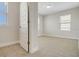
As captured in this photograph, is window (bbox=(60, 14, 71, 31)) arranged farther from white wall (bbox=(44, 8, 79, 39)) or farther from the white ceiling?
the white ceiling

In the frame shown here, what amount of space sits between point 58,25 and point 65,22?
87 cm

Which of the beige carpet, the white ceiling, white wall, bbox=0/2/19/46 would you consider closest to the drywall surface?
the beige carpet

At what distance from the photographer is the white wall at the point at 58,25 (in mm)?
6645

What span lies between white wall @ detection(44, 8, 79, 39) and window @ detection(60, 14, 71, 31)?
0.93 feet

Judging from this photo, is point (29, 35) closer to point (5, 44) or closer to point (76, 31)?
point (5, 44)

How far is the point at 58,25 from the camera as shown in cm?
820

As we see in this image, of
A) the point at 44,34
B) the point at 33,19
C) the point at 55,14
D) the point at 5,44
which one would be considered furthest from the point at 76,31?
the point at 5,44

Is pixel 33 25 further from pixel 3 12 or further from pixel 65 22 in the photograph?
pixel 65 22

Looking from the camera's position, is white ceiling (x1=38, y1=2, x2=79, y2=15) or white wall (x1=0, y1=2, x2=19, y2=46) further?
white ceiling (x1=38, y1=2, x2=79, y2=15)

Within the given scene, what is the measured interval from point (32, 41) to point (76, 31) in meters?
4.56

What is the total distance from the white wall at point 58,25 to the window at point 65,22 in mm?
284

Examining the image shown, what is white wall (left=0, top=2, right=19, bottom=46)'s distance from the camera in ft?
12.8

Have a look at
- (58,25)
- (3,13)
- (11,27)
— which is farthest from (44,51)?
(58,25)

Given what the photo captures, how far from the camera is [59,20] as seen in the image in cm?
810
